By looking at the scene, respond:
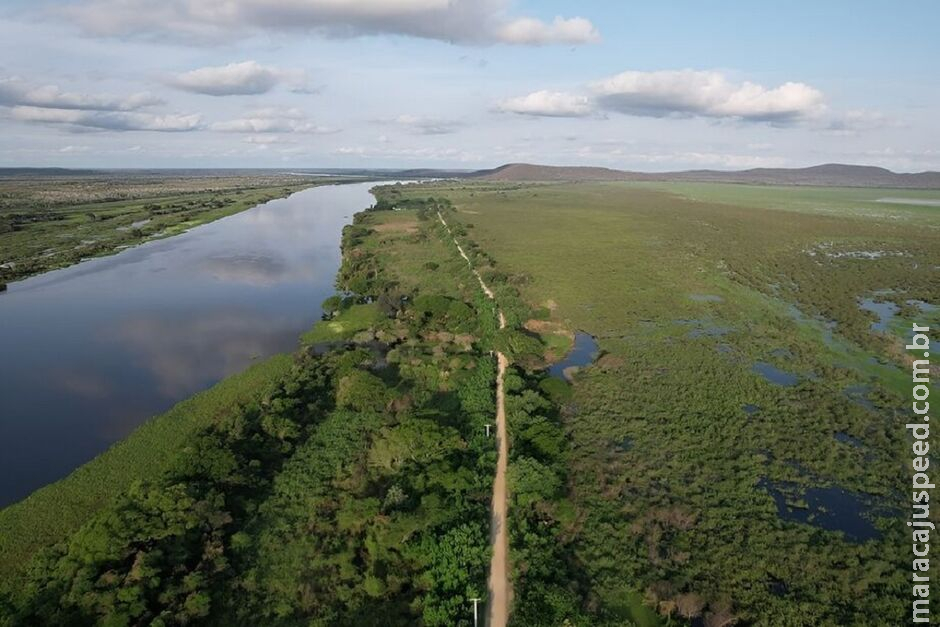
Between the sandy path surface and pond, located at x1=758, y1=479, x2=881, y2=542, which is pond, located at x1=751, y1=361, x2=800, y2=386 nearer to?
pond, located at x1=758, y1=479, x2=881, y2=542

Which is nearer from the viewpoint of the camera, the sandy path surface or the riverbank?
the riverbank

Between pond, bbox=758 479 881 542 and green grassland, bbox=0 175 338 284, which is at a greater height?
green grassland, bbox=0 175 338 284

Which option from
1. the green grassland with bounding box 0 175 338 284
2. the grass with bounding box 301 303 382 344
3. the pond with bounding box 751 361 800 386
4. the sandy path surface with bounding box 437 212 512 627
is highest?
the green grassland with bounding box 0 175 338 284

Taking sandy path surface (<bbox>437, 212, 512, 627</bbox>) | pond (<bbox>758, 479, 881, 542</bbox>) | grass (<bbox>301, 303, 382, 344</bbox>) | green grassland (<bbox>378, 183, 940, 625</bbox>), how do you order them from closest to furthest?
1. sandy path surface (<bbox>437, 212, 512, 627</bbox>)
2. green grassland (<bbox>378, 183, 940, 625</bbox>)
3. pond (<bbox>758, 479, 881, 542</bbox>)
4. grass (<bbox>301, 303, 382, 344</bbox>)

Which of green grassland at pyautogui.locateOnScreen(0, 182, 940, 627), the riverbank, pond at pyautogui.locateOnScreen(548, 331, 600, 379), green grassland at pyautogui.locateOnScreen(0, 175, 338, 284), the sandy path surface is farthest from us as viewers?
green grassland at pyautogui.locateOnScreen(0, 175, 338, 284)

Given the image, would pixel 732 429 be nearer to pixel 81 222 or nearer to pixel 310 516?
pixel 310 516

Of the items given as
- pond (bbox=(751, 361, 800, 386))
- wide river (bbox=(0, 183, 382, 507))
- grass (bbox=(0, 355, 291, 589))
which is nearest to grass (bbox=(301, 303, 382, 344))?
wide river (bbox=(0, 183, 382, 507))

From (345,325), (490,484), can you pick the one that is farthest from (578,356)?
(345,325)

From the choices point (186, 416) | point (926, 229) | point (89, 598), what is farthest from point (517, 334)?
point (926, 229)

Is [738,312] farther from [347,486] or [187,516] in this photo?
[187,516]
